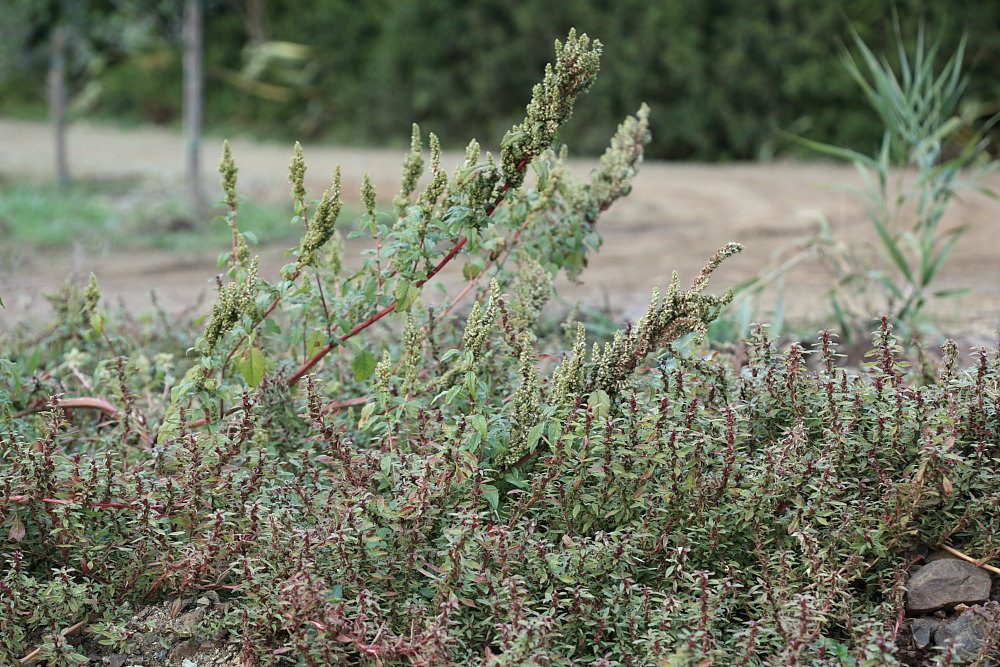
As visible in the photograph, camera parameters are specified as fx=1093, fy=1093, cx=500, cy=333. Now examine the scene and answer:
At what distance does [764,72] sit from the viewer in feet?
36.2

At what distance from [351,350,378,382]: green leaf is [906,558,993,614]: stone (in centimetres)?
138

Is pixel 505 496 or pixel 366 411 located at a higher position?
pixel 366 411

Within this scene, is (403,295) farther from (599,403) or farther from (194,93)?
(194,93)

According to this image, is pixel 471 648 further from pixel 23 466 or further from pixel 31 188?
pixel 31 188

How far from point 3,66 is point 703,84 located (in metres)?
6.81

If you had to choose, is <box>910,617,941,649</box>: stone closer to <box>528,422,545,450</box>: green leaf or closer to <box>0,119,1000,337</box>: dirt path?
<box>528,422,545,450</box>: green leaf

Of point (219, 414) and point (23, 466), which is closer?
point (23, 466)

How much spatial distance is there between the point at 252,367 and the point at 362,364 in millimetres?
287

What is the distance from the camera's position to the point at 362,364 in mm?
2799

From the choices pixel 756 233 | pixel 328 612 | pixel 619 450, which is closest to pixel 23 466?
pixel 328 612

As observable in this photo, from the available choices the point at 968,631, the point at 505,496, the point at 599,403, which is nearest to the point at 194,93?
the point at 505,496

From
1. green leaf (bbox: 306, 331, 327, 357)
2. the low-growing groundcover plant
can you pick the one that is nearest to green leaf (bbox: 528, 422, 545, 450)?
the low-growing groundcover plant

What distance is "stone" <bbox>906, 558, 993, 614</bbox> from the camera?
7.93 ft

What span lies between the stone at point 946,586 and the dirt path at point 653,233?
207 centimetres
